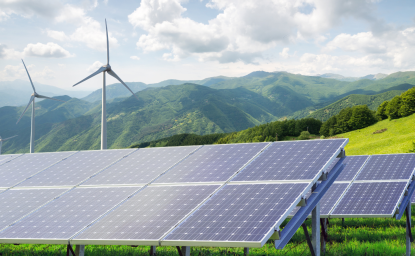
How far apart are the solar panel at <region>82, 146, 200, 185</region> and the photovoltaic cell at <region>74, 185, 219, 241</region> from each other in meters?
1.73

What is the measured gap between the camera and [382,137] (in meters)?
112

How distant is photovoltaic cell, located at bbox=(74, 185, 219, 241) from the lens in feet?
30.8

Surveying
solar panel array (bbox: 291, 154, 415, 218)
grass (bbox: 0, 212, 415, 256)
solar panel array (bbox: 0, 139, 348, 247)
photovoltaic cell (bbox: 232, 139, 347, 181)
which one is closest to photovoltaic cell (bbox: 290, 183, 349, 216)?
solar panel array (bbox: 291, 154, 415, 218)

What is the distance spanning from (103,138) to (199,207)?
25566mm

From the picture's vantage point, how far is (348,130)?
149625mm

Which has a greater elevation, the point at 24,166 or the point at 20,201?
the point at 24,166

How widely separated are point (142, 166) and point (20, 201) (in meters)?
5.36

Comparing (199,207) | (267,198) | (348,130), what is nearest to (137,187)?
(199,207)

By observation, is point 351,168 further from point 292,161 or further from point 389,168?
point 292,161

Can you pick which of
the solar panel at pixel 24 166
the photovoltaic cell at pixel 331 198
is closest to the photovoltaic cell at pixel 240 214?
the photovoltaic cell at pixel 331 198

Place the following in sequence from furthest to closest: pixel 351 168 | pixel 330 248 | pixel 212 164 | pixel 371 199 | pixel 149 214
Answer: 1. pixel 351 168
2. pixel 371 199
3. pixel 330 248
4. pixel 212 164
5. pixel 149 214

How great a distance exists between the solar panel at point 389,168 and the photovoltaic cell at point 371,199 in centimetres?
107

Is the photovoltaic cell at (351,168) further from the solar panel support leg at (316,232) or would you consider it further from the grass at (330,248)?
the solar panel support leg at (316,232)

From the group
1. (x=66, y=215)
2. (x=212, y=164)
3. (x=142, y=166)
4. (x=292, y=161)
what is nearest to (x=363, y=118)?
(x=292, y=161)
